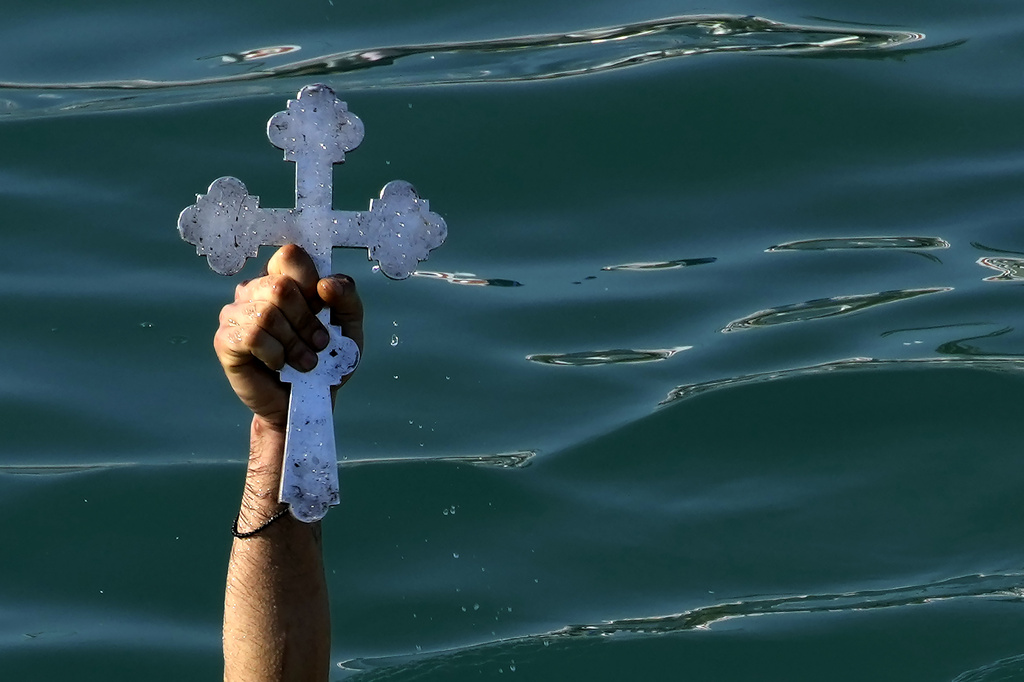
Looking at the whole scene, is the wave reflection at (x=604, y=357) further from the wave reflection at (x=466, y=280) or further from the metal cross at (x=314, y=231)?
the metal cross at (x=314, y=231)

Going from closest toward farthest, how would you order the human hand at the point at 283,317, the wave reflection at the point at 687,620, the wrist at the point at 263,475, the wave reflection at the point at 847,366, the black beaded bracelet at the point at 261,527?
the human hand at the point at 283,317 < the wrist at the point at 263,475 < the black beaded bracelet at the point at 261,527 < the wave reflection at the point at 687,620 < the wave reflection at the point at 847,366

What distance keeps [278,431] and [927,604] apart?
190 cm

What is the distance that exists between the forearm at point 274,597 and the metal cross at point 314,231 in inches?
16.9

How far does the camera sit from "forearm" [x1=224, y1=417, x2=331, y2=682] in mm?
3074

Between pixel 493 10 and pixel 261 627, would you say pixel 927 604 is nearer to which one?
pixel 261 627

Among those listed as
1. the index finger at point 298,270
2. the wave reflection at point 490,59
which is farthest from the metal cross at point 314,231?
the wave reflection at point 490,59

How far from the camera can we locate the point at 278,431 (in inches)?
115

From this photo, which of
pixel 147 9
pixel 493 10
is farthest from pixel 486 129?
pixel 147 9

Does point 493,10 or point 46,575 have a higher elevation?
point 493,10

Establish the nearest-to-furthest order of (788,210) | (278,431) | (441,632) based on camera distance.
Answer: (278,431) → (441,632) → (788,210)

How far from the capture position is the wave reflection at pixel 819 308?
500 cm

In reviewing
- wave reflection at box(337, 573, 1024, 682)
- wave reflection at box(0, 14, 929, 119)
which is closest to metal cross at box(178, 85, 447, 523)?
wave reflection at box(337, 573, 1024, 682)

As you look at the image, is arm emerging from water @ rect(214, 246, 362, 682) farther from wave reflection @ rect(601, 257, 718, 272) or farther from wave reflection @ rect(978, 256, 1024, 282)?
wave reflection @ rect(978, 256, 1024, 282)

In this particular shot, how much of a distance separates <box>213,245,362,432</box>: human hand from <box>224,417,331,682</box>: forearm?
0.37 meters
